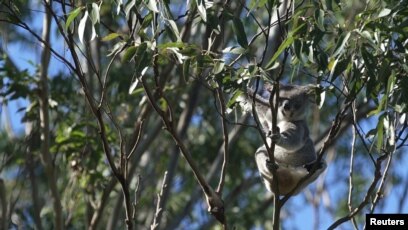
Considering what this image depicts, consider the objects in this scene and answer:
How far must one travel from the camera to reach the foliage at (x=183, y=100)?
4637 mm

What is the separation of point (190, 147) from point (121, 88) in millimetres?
2057

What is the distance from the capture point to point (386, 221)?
5492mm

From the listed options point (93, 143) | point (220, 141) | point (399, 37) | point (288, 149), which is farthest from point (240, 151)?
point (399, 37)

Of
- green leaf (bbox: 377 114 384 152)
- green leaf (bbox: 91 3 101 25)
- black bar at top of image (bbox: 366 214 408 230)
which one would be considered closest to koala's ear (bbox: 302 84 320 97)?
green leaf (bbox: 377 114 384 152)

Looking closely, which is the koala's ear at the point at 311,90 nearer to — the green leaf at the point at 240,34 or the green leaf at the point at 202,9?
the green leaf at the point at 240,34

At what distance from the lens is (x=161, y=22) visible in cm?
472

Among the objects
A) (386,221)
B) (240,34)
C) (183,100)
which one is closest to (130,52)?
(240,34)

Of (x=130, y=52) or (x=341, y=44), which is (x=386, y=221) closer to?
(x=341, y=44)

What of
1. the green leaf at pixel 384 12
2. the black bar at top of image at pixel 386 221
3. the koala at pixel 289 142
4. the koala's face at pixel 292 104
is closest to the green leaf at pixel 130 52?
the green leaf at pixel 384 12

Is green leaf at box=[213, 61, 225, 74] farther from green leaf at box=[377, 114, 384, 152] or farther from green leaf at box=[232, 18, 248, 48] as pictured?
green leaf at box=[377, 114, 384, 152]

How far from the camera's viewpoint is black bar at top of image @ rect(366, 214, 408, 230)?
509cm

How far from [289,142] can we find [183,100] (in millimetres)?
2806

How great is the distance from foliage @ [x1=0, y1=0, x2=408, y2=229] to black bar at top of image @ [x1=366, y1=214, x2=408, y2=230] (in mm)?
98

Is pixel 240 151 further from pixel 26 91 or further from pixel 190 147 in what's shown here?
pixel 26 91
